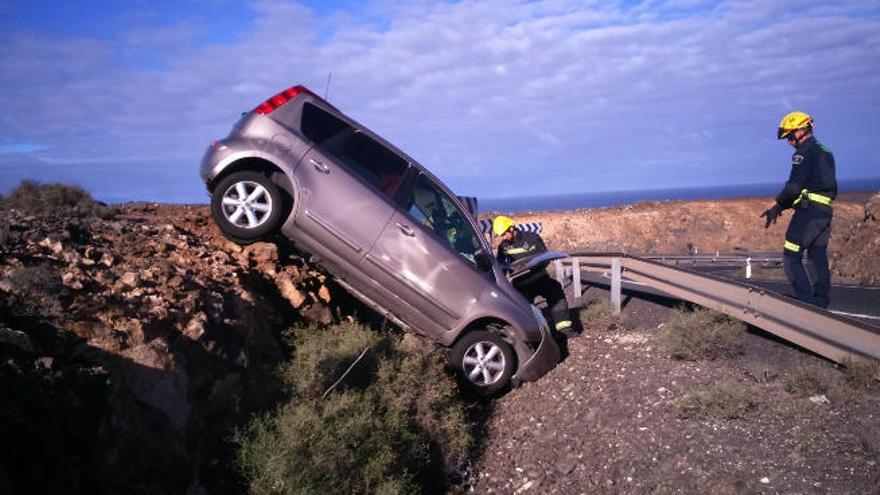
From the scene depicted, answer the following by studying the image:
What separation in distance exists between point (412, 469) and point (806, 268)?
19.2ft

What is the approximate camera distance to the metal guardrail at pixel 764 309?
6.27m

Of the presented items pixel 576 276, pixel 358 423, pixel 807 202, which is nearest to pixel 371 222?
pixel 358 423

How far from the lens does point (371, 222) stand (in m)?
6.70

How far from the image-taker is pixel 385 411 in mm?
5766

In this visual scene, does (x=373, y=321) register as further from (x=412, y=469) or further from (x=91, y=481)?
(x=91, y=481)

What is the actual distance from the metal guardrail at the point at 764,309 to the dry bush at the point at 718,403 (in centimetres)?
111

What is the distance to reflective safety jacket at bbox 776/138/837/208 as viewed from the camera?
7738mm

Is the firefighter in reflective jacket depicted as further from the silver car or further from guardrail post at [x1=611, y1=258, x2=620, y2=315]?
the silver car

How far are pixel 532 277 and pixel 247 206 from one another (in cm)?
375

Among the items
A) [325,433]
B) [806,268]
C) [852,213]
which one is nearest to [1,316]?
[325,433]

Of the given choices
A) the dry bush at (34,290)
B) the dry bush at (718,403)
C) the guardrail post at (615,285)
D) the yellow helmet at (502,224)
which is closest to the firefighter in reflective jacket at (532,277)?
the yellow helmet at (502,224)

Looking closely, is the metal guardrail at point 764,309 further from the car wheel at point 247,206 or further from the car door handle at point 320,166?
the car wheel at point 247,206

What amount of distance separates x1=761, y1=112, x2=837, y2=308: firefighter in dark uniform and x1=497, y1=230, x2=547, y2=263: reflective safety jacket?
3.03 meters

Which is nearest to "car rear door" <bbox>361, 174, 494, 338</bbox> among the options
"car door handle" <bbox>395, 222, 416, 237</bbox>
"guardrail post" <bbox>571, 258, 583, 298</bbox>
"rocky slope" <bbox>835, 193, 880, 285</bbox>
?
"car door handle" <bbox>395, 222, 416, 237</bbox>
